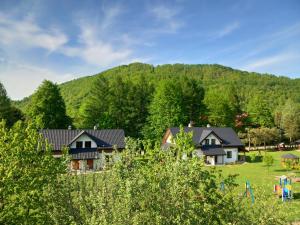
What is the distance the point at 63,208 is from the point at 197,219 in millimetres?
3638

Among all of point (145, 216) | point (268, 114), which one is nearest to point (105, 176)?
point (145, 216)

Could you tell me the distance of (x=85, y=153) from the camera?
43.1 meters

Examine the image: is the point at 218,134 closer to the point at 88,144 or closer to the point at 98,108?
the point at 88,144

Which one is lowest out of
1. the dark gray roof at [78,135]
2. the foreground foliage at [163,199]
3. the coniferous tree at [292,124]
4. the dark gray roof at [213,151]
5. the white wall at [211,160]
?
the white wall at [211,160]

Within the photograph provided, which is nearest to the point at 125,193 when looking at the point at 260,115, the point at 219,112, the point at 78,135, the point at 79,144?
the point at 78,135

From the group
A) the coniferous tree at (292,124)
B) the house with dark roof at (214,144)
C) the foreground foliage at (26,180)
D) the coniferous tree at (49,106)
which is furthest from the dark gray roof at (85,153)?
the coniferous tree at (292,124)

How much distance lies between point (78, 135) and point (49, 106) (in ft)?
45.4

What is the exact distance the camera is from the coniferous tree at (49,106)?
5328cm

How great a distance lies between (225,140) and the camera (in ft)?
173

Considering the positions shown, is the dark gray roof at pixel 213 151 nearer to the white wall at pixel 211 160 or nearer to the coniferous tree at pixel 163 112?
the white wall at pixel 211 160

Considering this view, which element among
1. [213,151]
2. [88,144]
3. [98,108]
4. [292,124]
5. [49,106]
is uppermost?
[98,108]

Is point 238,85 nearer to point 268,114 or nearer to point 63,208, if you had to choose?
point 268,114

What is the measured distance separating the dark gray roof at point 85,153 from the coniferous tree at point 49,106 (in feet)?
41.5

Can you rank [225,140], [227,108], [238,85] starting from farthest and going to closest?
[238,85]
[227,108]
[225,140]
